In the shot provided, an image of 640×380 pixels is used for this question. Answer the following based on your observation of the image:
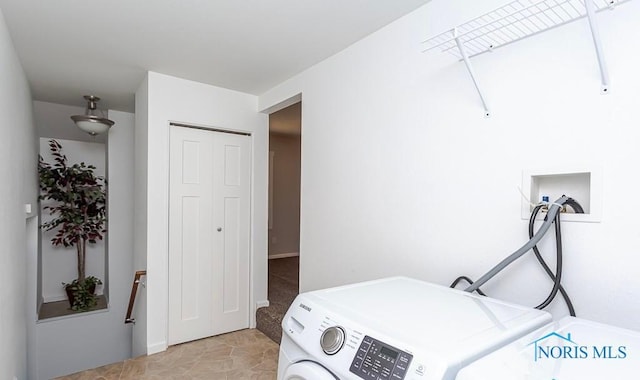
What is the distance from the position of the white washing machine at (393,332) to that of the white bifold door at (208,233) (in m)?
2.02

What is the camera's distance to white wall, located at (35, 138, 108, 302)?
405 centimetres

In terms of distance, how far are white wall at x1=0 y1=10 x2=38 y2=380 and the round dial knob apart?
188 centimetres

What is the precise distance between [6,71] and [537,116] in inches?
107

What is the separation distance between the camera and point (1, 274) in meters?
1.83

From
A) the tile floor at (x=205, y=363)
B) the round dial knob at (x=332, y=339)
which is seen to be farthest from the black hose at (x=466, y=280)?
the tile floor at (x=205, y=363)

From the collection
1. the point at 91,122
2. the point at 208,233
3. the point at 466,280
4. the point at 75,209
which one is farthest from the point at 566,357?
the point at 75,209

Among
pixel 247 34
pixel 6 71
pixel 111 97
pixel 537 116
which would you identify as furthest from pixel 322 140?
pixel 111 97

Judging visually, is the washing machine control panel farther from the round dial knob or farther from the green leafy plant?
the green leafy plant

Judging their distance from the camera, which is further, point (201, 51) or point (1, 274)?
point (201, 51)

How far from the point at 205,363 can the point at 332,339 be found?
2.02m

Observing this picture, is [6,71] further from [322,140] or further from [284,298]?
[284,298]

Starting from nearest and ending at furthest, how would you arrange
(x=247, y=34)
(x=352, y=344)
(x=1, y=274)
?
(x=352, y=344), (x=1, y=274), (x=247, y=34)

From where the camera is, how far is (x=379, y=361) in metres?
0.83

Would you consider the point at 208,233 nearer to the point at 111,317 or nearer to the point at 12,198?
the point at 12,198
